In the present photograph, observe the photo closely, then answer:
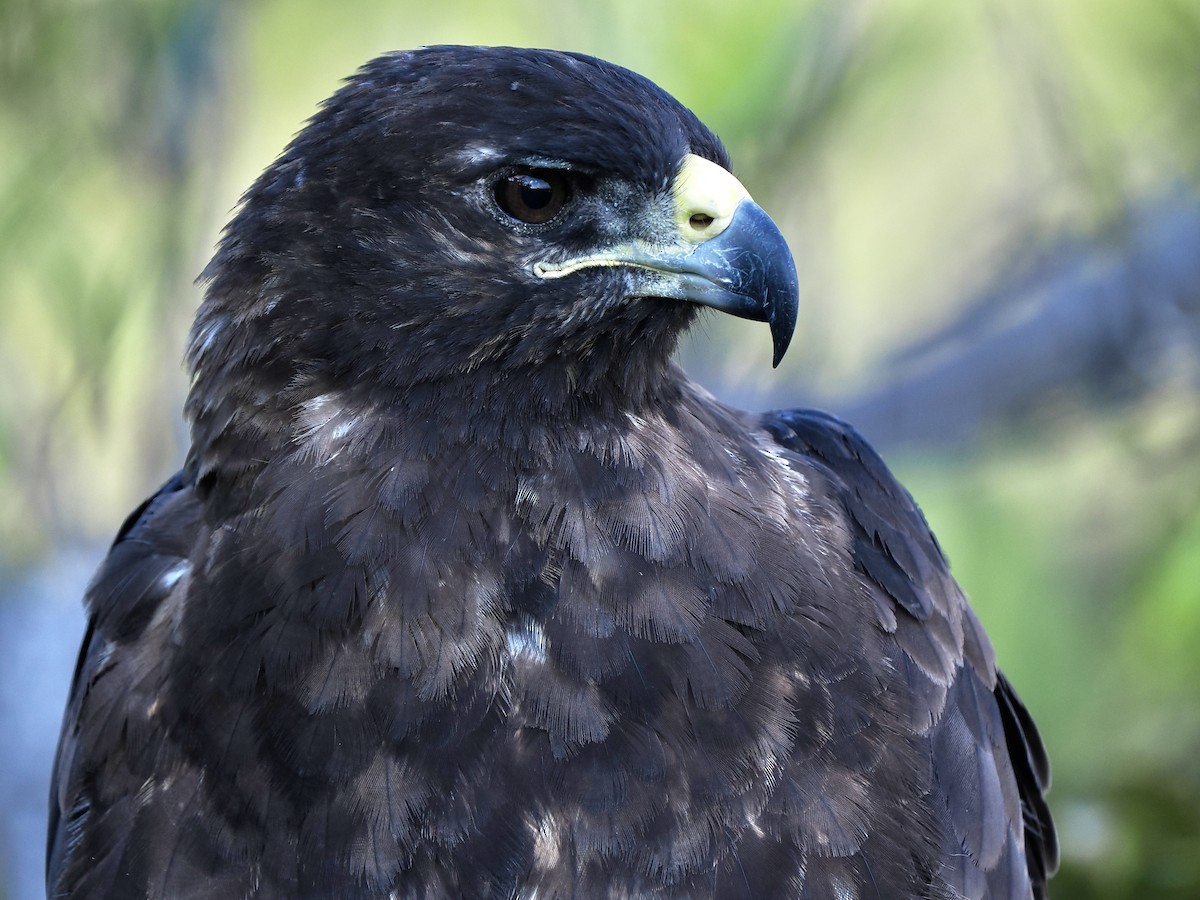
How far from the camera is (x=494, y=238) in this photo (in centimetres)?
248

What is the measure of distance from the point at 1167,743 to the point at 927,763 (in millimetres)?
3118

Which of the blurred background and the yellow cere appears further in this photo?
the blurred background

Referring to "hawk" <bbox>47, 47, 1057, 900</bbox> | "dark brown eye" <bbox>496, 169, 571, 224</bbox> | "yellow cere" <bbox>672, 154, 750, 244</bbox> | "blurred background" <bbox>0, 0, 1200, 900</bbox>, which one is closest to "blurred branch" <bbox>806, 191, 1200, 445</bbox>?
"blurred background" <bbox>0, 0, 1200, 900</bbox>

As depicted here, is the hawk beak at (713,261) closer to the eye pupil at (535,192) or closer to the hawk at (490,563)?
the hawk at (490,563)

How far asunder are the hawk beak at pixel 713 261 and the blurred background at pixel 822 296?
3.07 meters

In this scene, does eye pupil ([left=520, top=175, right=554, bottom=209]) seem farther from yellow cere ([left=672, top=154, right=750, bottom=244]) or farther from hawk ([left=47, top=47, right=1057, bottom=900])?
yellow cere ([left=672, top=154, right=750, bottom=244])

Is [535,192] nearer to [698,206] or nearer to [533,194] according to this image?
[533,194]

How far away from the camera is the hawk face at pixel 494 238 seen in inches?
96.7

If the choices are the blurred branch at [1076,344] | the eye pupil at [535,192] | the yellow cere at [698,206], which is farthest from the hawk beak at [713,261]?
the blurred branch at [1076,344]

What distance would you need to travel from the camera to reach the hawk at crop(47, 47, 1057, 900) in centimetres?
244

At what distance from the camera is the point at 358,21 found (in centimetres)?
607

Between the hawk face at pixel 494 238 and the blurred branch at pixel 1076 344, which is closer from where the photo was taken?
the hawk face at pixel 494 238

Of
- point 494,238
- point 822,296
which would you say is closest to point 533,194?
point 494,238

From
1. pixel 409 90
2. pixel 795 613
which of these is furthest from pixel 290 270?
pixel 795 613
